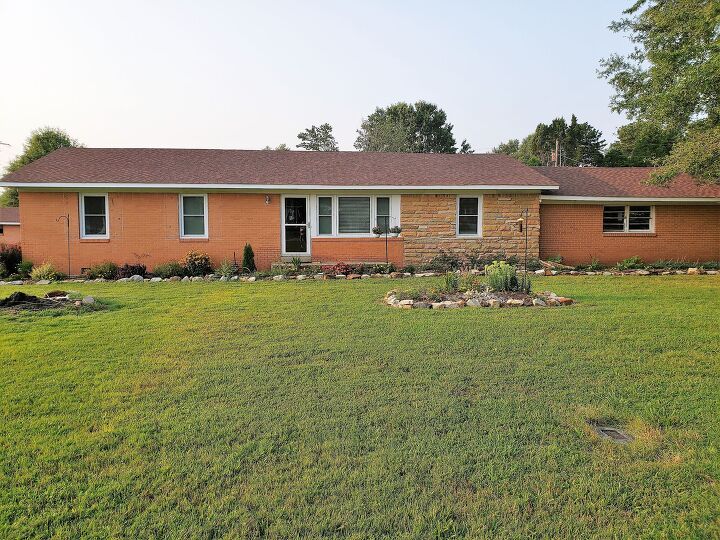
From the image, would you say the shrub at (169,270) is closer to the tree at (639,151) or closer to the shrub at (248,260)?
the shrub at (248,260)

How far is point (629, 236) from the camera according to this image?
1680 centimetres

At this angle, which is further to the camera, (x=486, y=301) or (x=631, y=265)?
(x=631, y=265)

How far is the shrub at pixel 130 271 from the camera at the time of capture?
1410cm

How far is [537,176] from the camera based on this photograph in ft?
53.4

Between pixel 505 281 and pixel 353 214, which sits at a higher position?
pixel 353 214

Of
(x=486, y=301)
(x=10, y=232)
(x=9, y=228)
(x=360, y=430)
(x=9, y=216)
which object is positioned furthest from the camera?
(x=9, y=216)

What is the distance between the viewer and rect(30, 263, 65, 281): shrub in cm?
1378

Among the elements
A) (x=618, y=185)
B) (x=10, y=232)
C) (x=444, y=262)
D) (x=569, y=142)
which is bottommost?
(x=444, y=262)

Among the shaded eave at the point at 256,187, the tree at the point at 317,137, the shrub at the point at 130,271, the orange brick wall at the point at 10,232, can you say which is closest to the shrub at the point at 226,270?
the shrub at the point at 130,271

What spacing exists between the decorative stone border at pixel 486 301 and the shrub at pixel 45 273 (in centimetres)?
1007

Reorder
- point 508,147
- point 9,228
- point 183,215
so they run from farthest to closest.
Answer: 1. point 508,147
2. point 9,228
3. point 183,215

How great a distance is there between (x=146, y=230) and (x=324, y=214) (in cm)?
546

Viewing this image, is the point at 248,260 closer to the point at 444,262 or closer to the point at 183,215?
the point at 183,215

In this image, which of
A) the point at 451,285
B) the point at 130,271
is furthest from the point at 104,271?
the point at 451,285
